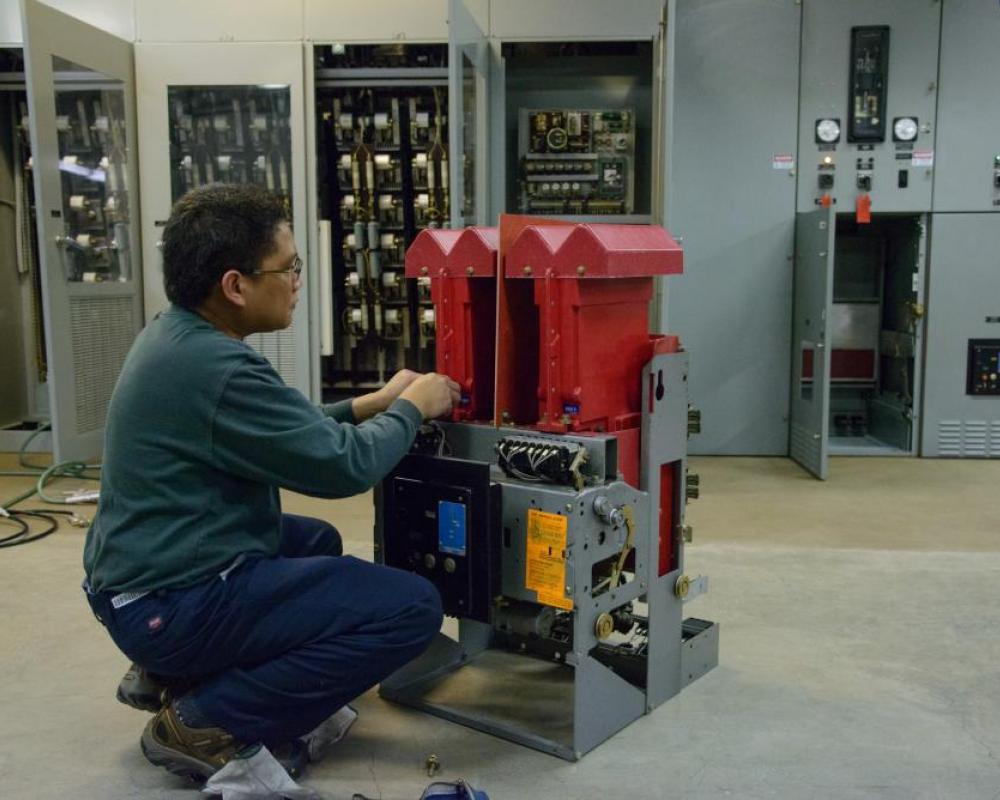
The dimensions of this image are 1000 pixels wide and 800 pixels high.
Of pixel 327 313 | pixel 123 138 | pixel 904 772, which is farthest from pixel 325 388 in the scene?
pixel 904 772

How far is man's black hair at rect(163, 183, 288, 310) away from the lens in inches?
69.3

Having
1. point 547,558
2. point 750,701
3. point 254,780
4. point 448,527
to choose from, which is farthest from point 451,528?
point 750,701

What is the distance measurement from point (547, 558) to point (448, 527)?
23cm

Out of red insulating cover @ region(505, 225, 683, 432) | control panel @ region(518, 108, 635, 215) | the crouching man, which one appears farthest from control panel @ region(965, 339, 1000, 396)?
the crouching man

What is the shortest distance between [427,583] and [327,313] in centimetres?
315

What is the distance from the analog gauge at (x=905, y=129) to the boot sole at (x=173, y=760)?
4.49 m

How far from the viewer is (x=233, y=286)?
1.79 meters

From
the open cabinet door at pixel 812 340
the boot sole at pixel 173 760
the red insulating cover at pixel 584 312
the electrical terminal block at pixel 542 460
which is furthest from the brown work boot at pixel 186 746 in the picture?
the open cabinet door at pixel 812 340

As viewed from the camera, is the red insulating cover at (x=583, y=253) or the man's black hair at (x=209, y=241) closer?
the man's black hair at (x=209, y=241)

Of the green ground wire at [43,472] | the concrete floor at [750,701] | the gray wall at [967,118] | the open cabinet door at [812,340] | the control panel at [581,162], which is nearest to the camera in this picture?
the concrete floor at [750,701]

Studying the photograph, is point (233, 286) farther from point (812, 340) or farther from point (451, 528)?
point (812, 340)

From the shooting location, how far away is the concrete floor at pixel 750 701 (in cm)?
193

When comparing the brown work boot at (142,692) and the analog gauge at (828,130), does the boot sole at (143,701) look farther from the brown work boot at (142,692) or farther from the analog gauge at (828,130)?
the analog gauge at (828,130)

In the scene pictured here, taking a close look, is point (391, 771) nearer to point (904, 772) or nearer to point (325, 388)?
point (904, 772)
